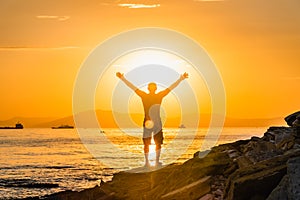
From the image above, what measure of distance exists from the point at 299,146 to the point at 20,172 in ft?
248

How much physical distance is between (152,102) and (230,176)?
5.03 meters

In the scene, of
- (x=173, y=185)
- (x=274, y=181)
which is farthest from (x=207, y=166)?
(x=274, y=181)

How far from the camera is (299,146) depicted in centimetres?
1381

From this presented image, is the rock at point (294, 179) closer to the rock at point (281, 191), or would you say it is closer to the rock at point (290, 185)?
the rock at point (290, 185)

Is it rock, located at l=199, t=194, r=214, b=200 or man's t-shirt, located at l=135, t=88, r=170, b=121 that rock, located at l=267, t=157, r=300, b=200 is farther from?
man's t-shirt, located at l=135, t=88, r=170, b=121

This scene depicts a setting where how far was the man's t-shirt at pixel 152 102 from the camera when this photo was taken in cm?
1731

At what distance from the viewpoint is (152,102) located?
17.4 metres

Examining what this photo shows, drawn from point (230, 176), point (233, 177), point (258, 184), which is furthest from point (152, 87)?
point (258, 184)

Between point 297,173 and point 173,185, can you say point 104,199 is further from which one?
point 297,173

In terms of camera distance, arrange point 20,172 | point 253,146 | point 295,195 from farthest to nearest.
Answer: point 20,172
point 253,146
point 295,195

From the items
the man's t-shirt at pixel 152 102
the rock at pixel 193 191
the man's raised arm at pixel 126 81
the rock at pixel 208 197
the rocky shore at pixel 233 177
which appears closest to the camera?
the rocky shore at pixel 233 177

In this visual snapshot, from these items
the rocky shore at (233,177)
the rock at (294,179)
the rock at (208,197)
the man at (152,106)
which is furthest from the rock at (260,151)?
the rock at (294,179)

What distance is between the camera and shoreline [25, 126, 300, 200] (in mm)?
11758

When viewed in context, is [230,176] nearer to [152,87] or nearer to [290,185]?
[290,185]
